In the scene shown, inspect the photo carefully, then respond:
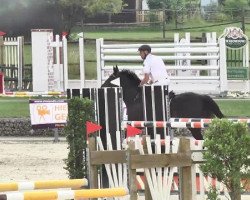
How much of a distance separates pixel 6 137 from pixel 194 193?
12.1m

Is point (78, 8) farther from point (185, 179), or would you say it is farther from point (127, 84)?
point (185, 179)

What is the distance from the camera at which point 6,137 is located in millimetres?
19719

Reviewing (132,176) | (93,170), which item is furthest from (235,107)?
(132,176)

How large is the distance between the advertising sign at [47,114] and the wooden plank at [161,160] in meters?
9.93

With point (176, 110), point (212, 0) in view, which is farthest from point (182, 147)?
point (212, 0)

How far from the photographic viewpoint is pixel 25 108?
23.3 m

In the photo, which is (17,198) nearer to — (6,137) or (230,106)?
(6,137)

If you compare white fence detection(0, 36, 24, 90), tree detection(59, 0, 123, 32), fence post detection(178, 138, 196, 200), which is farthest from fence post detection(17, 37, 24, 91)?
fence post detection(178, 138, 196, 200)

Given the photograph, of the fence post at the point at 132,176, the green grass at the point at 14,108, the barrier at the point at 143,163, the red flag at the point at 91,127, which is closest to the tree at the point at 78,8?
the green grass at the point at 14,108

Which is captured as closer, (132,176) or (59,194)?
(59,194)

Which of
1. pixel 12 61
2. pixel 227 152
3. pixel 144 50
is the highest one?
pixel 144 50

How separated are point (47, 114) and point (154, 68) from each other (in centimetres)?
288

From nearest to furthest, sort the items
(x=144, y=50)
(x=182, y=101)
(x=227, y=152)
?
1. (x=227, y=152)
2. (x=144, y=50)
3. (x=182, y=101)

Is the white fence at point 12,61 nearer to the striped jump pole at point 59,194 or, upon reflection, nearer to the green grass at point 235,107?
the green grass at point 235,107
